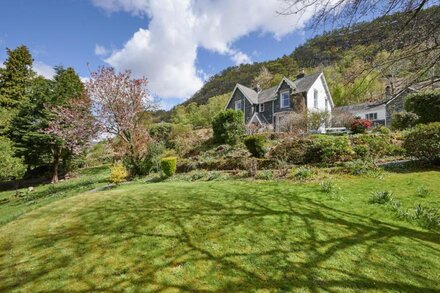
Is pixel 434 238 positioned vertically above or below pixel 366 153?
below

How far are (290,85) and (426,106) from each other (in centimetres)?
1408

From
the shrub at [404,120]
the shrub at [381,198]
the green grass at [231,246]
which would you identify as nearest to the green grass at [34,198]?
the green grass at [231,246]

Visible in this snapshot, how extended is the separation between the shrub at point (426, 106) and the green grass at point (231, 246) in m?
15.1

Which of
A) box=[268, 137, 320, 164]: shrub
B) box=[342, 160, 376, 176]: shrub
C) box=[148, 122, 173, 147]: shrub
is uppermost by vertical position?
box=[148, 122, 173, 147]: shrub

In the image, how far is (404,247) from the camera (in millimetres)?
4770

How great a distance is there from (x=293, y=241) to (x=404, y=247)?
2015 mm

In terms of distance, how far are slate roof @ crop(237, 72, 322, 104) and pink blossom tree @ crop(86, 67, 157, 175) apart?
19.5 m

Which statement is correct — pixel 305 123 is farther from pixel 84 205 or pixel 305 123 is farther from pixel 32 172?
pixel 32 172

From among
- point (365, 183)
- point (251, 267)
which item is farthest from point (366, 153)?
point (251, 267)

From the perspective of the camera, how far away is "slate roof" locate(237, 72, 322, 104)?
97.8 ft

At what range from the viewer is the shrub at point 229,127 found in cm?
2442

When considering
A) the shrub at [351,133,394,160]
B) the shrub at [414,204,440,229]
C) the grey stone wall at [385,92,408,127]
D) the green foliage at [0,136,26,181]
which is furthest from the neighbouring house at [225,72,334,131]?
the shrub at [414,204,440,229]

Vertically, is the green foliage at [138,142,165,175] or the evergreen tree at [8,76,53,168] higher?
the evergreen tree at [8,76,53,168]

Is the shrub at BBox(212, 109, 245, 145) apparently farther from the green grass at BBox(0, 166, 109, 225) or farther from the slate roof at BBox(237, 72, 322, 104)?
the green grass at BBox(0, 166, 109, 225)
